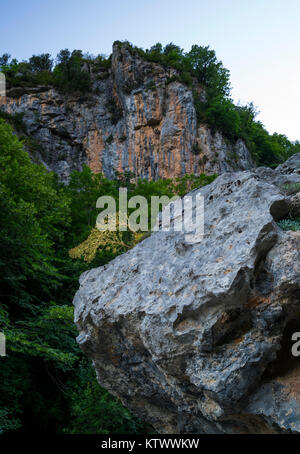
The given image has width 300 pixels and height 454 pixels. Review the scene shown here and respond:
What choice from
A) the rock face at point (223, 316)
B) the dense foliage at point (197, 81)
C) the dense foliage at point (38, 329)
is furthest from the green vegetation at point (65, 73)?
the rock face at point (223, 316)

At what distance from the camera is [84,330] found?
5.43 m

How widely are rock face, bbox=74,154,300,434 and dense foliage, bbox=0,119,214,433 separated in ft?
12.9

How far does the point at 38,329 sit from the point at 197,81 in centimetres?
3585

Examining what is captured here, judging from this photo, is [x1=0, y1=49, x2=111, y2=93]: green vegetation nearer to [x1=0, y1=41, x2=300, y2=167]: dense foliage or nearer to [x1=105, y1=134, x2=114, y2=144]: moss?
[x1=0, y1=41, x2=300, y2=167]: dense foliage

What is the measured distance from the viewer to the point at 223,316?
3.76 metres

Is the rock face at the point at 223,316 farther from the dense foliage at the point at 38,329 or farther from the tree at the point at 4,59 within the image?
the tree at the point at 4,59

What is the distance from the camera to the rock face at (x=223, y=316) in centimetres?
365

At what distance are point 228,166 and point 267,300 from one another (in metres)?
32.1

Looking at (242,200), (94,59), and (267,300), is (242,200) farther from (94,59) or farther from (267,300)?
(94,59)

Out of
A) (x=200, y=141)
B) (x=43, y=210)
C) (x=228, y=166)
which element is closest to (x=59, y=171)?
(x=200, y=141)

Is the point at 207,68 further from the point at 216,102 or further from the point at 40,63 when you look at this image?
the point at 40,63

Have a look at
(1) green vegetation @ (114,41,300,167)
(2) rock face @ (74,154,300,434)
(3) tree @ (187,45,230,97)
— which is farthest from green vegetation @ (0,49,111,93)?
(2) rock face @ (74,154,300,434)

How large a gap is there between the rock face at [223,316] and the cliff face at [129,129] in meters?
29.5

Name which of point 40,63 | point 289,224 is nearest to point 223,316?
point 289,224
